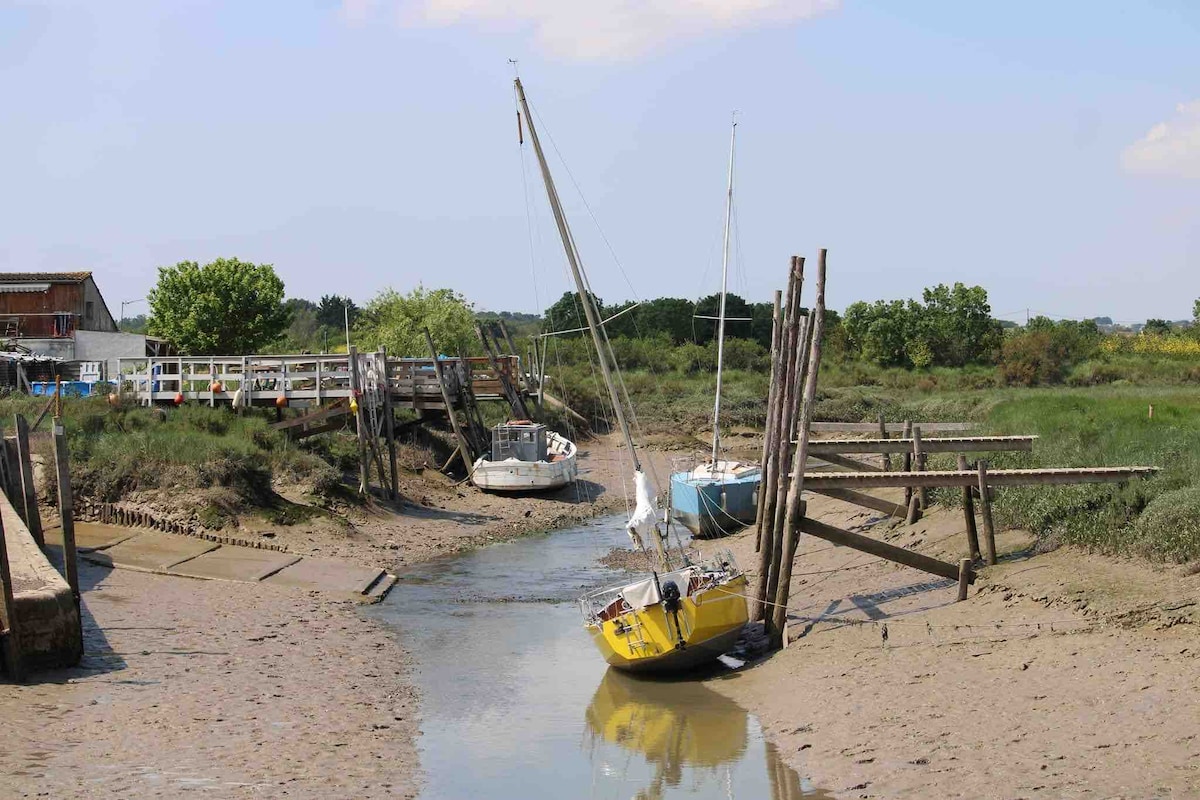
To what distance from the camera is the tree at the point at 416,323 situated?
62.5m

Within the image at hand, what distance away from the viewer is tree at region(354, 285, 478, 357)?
6250 cm

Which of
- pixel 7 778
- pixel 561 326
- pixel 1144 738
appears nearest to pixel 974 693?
pixel 1144 738

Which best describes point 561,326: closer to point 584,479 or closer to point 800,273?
point 584,479

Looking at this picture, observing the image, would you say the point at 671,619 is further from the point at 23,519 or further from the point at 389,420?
the point at 389,420

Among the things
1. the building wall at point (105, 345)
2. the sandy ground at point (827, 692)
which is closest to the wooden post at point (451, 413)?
the sandy ground at point (827, 692)

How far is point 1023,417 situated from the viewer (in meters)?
31.0

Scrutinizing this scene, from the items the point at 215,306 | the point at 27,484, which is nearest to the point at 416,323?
the point at 215,306

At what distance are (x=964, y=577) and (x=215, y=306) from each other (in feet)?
155

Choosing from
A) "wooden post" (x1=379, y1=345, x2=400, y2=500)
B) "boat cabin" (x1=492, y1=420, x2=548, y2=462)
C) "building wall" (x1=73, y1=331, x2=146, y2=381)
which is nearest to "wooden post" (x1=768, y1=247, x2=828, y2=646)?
"wooden post" (x1=379, y1=345, x2=400, y2=500)

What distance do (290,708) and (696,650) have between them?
536 centimetres

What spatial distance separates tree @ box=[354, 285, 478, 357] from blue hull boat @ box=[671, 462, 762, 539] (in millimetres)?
32352

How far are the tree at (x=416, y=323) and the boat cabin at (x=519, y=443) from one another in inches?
908

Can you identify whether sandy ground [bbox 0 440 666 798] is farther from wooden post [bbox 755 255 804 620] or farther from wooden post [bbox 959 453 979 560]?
wooden post [bbox 959 453 979 560]

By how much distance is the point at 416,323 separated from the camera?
64.7 metres
